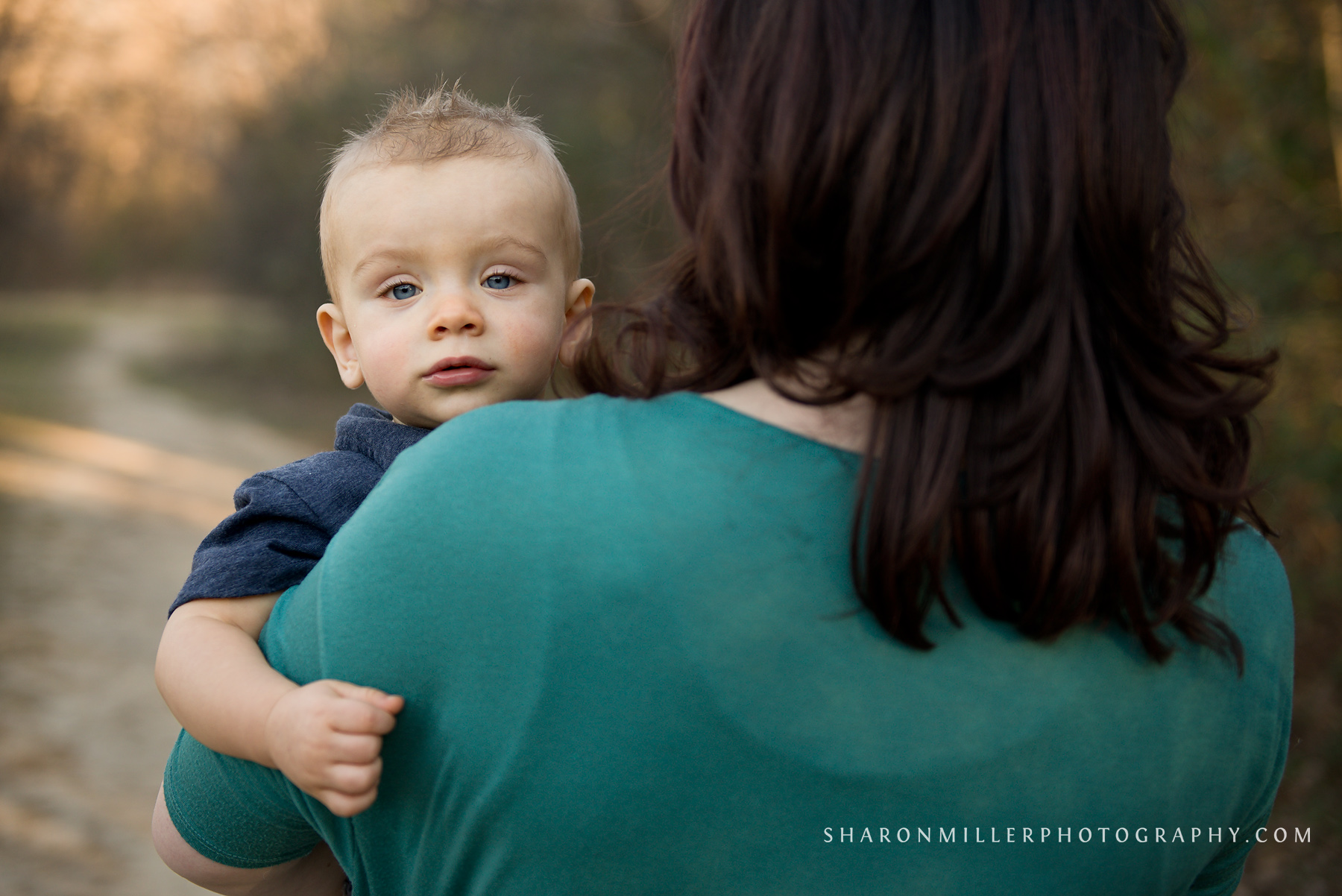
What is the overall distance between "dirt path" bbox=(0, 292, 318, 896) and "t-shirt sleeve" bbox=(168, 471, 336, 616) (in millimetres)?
3328

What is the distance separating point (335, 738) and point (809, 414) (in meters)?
0.53

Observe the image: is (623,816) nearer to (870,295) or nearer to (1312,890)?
(870,295)

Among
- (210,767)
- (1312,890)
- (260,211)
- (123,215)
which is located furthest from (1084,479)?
(123,215)

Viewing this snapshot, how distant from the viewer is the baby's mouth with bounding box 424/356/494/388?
5.21 feet

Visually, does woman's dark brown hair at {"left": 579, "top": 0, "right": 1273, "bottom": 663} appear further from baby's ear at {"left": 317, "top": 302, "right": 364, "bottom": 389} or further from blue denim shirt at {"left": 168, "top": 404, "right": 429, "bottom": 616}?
baby's ear at {"left": 317, "top": 302, "right": 364, "bottom": 389}

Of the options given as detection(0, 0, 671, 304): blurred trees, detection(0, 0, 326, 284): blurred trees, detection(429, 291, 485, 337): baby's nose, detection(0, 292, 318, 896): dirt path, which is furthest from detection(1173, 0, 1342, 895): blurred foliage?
detection(0, 0, 326, 284): blurred trees

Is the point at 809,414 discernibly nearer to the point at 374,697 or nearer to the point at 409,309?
the point at 374,697

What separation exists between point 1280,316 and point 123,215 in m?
30.1

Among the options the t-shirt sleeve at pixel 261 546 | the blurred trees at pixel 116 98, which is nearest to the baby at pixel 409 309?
the t-shirt sleeve at pixel 261 546

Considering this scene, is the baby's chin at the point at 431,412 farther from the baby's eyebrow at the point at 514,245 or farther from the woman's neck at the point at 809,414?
the woman's neck at the point at 809,414

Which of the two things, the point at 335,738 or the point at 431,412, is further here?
the point at 431,412

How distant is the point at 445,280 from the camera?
1.59m

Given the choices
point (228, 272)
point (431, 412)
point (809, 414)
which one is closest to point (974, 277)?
point (809, 414)

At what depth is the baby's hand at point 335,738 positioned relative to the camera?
3.21 feet
